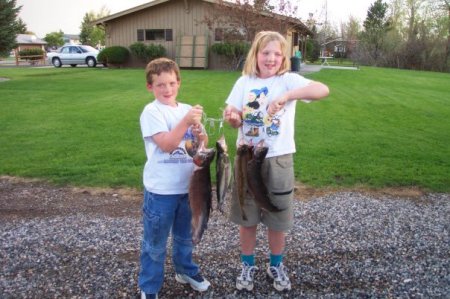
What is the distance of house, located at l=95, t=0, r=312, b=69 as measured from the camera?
88.8ft

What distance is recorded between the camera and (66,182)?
20.5 ft

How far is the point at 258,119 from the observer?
10.3 ft

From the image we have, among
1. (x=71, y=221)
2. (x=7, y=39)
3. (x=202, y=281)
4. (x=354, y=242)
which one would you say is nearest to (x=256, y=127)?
(x=202, y=281)

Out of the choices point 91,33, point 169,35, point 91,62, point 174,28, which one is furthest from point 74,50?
point 91,33

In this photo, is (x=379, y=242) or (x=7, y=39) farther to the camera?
(x=7, y=39)

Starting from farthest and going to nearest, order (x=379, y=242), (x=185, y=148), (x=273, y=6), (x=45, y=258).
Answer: (x=273, y=6) < (x=379, y=242) < (x=45, y=258) < (x=185, y=148)

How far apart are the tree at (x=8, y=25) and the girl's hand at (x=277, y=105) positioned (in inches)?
930

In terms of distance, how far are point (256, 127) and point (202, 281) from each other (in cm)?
141

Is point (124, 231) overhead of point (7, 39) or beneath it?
beneath

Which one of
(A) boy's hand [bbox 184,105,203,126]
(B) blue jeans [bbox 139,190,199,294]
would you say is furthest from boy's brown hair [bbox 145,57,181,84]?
(B) blue jeans [bbox 139,190,199,294]

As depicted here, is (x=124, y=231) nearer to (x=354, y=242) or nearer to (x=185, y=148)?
(x=185, y=148)

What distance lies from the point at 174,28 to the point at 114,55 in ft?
14.6

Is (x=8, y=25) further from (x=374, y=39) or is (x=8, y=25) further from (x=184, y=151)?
(x=374, y=39)

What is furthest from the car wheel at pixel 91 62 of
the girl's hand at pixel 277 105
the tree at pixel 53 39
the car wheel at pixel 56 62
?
the tree at pixel 53 39
